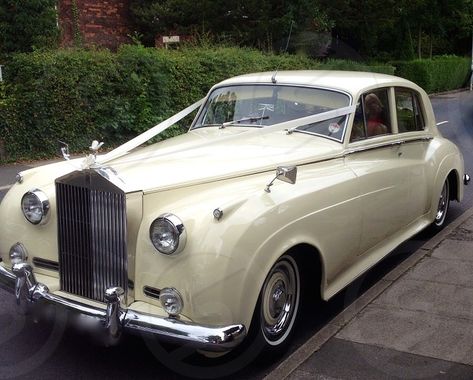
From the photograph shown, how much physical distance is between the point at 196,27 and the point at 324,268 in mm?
14793

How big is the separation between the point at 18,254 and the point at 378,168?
8.92ft

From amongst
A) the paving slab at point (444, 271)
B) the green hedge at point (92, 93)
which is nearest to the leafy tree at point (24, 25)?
the green hedge at point (92, 93)

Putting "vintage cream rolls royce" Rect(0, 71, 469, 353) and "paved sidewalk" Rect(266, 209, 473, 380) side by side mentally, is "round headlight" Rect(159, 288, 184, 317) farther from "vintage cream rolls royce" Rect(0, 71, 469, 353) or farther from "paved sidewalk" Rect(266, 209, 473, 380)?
"paved sidewalk" Rect(266, 209, 473, 380)

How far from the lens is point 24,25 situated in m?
11.5

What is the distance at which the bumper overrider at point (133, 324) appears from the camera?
3014mm

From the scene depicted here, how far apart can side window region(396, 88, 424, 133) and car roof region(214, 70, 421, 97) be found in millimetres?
130

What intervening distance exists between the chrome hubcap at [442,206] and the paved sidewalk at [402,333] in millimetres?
1021

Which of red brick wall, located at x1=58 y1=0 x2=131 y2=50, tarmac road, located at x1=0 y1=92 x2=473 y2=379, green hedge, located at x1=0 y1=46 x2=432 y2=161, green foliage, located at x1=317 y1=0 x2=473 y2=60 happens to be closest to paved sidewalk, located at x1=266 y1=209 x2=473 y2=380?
tarmac road, located at x1=0 y1=92 x2=473 y2=379

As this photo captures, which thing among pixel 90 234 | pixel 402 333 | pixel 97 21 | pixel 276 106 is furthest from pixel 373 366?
pixel 97 21

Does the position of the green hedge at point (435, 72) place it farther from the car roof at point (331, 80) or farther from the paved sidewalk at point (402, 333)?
the paved sidewalk at point (402, 333)

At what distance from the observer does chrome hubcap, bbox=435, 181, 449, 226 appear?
6.07 meters

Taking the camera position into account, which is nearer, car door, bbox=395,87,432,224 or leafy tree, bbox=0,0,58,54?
car door, bbox=395,87,432,224

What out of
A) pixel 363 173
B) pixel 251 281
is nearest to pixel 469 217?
pixel 363 173

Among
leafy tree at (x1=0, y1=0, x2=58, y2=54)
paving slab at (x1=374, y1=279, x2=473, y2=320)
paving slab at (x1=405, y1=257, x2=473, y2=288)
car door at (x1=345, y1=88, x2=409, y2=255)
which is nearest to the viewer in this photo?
paving slab at (x1=374, y1=279, x2=473, y2=320)
